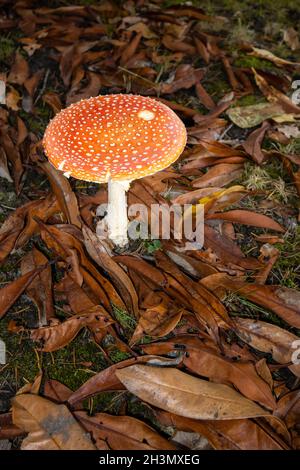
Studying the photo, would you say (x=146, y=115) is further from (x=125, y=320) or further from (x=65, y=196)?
(x=125, y=320)

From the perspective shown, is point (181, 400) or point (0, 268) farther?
point (0, 268)

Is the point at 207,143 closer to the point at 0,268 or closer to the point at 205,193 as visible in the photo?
the point at 205,193

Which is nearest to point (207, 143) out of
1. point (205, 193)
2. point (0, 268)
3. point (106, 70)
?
point (205, 193)

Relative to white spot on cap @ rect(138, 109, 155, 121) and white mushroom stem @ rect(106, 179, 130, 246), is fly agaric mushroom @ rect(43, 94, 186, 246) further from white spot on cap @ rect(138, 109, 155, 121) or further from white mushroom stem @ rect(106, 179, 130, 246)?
white mushroom stem @ rect(106, 179, 130, 246)

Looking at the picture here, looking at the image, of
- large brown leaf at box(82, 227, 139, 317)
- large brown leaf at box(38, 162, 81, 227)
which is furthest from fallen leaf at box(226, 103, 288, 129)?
large brown leaf at box(82, 227, 139, 317)

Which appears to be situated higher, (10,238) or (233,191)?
(233,191)

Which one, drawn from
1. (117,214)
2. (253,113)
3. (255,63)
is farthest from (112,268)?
(255,63)
